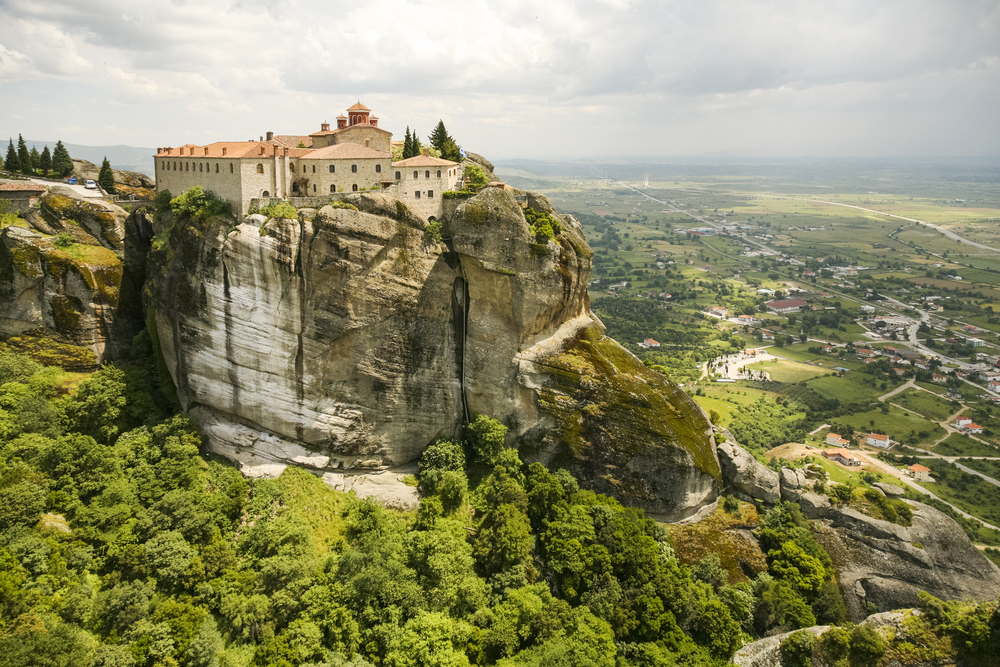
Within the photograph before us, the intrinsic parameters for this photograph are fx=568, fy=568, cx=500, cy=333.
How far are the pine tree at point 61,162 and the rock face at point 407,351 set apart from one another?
3307 cm

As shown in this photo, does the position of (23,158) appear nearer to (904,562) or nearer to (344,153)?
(344,153)

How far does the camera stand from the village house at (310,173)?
120 feet

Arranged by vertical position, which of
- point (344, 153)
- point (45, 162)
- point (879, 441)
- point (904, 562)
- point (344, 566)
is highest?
point (45, 162)

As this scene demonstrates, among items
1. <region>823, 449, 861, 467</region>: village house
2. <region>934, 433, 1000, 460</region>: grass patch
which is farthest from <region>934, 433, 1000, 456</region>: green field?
<region>823, 449, 861, 467</region>: village house

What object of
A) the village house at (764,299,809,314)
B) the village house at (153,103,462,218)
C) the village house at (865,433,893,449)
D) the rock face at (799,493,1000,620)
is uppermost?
the village house at (153,103,462,218)

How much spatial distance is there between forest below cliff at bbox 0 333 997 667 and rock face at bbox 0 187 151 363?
3.46 m

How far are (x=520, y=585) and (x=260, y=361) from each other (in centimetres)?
1996

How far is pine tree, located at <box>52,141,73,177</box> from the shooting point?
57125 mm

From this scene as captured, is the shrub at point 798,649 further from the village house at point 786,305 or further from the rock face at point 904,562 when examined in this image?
the village house at point 786,305

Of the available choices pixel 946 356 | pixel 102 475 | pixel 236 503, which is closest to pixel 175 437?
pixel 102 475

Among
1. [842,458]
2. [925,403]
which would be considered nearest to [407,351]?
[842,458]

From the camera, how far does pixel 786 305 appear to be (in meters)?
124

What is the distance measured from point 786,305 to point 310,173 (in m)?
114

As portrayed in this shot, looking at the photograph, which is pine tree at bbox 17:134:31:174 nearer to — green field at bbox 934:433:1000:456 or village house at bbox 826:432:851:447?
village house at bbox 826:432:851:447
